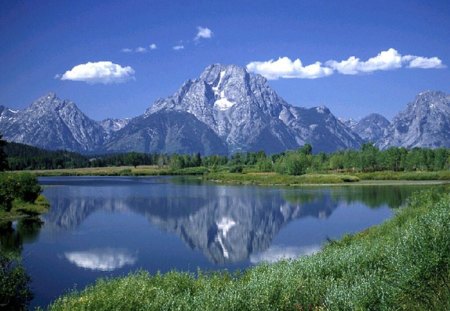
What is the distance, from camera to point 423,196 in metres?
48.4

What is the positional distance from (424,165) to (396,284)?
19437 cm

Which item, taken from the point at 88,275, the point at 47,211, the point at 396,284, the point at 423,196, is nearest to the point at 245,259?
the point at 88,275

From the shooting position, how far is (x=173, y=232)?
213 feet

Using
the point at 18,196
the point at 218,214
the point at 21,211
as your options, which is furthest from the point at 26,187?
the point at 218,214

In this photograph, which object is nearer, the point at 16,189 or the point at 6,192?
the point at 6,192

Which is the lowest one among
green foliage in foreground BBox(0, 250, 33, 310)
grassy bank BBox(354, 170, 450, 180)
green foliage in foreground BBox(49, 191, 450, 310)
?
grassy bank BBox(354, 170, 450, 180)

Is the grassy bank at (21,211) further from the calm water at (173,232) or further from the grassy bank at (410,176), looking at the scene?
the grassy bank at (410,176)

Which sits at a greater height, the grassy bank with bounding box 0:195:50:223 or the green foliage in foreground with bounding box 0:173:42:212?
the green foliage in foreground with bounding box 0:173:42:212

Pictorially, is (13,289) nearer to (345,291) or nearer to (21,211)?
(345,291)

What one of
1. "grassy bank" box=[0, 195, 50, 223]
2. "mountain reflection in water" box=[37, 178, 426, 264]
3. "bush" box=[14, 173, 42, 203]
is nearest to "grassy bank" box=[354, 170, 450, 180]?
"mountain reflection in water" box=[37, 178, 426, 264]

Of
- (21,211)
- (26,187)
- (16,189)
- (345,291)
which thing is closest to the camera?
(345,291)

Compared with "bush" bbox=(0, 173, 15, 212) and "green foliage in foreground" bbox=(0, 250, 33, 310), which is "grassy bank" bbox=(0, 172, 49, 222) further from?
"green foliage in foreground" bbox=(0, 250, 33, 310)

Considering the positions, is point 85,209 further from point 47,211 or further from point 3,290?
point 3,290

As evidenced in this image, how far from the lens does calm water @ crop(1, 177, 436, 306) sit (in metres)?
43.5
